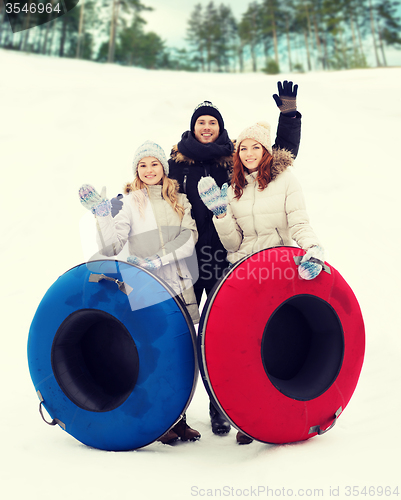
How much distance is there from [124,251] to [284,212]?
0.91m

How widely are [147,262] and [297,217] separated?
0.83 m

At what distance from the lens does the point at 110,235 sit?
2.13 m

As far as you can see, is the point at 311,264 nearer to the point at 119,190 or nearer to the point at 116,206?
the point at 116,206

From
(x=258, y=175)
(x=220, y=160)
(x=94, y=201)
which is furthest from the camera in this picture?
(x=220, y=160)

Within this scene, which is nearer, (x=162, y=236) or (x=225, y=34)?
(x=162, y=236)

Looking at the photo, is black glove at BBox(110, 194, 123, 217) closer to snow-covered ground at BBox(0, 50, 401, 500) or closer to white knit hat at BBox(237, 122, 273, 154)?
white knit hat at BBox(237, 122, 273, 154)

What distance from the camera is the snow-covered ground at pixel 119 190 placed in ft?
5.64

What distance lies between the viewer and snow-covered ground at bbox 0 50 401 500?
67.7 inches

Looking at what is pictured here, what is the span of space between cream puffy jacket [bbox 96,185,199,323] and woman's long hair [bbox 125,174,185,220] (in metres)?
0.01

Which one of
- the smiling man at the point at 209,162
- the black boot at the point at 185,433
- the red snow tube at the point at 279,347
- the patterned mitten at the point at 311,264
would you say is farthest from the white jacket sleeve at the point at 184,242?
the black boot at the point at 185,433

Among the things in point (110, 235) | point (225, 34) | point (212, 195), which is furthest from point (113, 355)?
point (225, 34)

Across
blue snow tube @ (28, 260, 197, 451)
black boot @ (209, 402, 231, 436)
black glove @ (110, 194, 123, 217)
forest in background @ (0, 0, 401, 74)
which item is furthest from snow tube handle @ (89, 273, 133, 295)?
forest in background @ (0, 0, 401, 74)

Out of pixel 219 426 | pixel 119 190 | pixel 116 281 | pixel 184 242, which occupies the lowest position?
pixel 219 426

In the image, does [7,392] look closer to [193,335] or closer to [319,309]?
[193,335]
